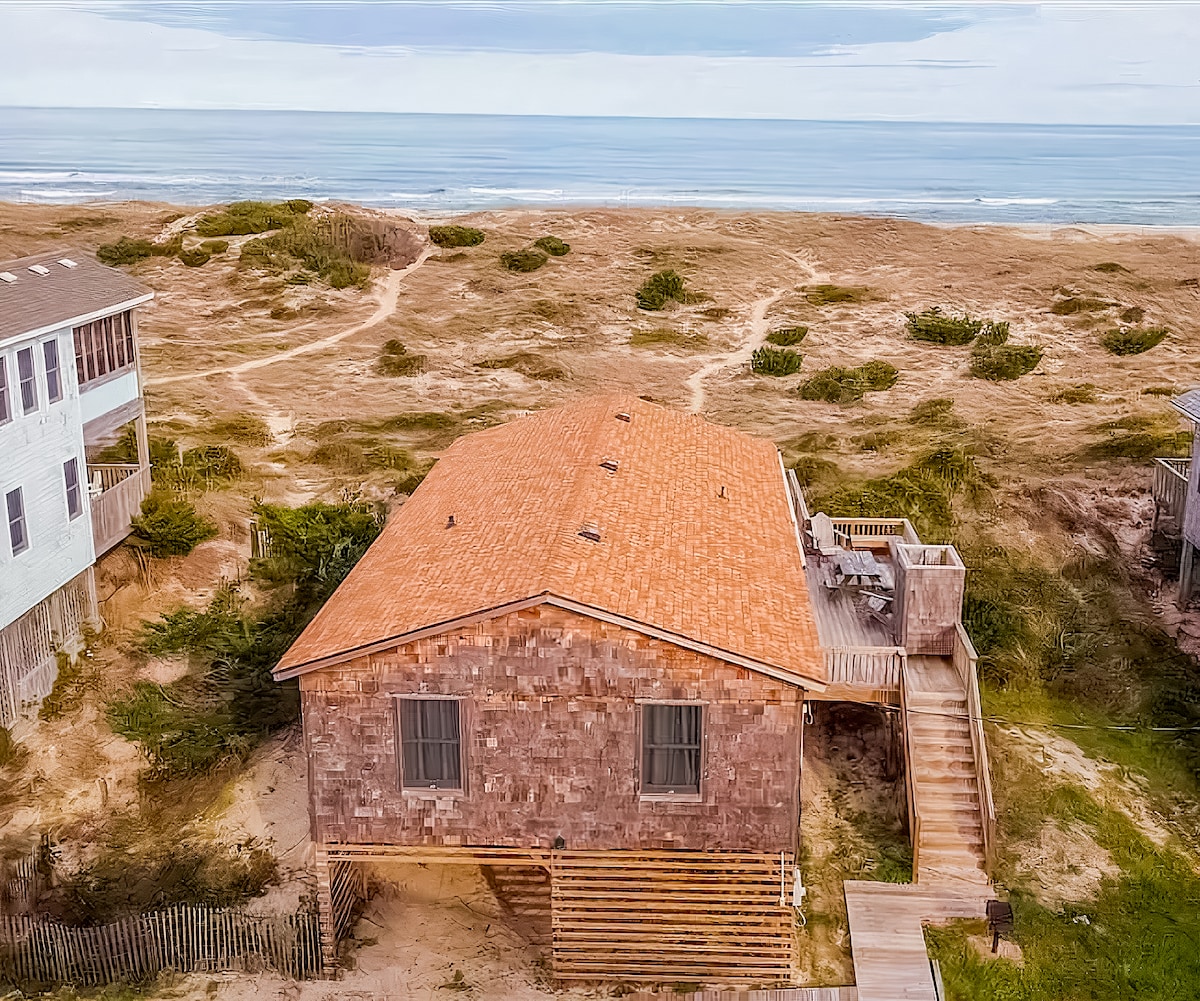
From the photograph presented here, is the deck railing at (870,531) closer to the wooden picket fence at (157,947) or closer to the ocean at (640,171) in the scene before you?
the wooden picket fence at (157,947)

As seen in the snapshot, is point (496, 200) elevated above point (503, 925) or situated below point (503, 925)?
above

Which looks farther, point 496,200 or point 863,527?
point 496,200

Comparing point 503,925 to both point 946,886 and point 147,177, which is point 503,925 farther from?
point 147,177

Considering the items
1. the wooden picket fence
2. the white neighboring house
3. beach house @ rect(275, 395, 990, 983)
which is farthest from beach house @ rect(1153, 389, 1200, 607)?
the white neighboring house

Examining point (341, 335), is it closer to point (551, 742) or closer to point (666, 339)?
point (666, 339)

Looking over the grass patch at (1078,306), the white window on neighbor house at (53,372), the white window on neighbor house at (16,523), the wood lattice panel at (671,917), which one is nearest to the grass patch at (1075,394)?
the grass patch at (1078,306)

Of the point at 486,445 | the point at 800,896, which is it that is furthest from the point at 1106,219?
the point at 800,896

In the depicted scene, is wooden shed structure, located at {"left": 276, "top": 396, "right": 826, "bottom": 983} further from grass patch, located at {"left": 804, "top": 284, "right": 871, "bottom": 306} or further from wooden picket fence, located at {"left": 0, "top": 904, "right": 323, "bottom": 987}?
grass patch, located at {"left": 804, "top": 284, "right": 871, "bottom": 306}
